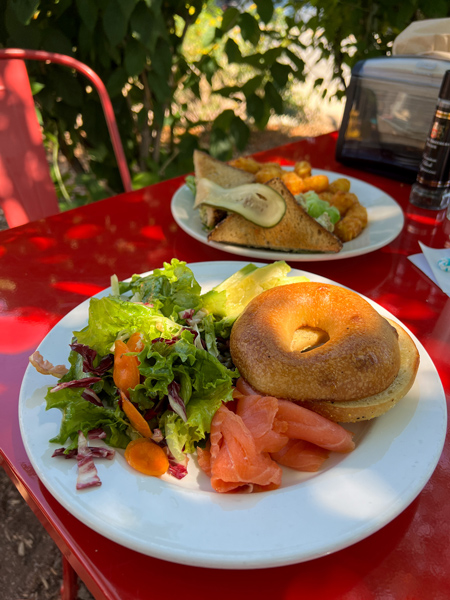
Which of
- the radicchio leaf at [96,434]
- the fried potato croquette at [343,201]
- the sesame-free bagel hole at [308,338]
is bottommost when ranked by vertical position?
the radicchio leaf at [96,434]

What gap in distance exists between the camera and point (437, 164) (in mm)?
2129

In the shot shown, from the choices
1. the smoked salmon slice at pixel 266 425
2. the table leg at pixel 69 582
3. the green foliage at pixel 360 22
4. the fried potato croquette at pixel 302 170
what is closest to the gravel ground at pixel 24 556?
the table leg at pixel 69 582

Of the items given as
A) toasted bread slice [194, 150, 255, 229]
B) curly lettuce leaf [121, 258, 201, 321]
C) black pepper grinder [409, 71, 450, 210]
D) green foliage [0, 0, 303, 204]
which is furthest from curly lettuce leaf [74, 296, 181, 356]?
green foliage [0, 0, 303, 204]

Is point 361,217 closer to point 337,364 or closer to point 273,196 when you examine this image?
point 273,196

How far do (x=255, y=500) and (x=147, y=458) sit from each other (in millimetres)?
233

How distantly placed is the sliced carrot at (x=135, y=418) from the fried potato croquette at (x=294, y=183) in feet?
4.67

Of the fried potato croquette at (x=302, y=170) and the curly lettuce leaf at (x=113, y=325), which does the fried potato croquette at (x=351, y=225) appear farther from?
the curly lettuce leaf at (x=113, y=325)

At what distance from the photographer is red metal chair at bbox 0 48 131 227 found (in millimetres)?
2340

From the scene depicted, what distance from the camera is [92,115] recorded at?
3.56 m

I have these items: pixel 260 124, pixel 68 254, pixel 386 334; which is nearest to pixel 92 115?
pixel 260 124

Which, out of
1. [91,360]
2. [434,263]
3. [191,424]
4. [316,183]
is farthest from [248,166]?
[191,424]

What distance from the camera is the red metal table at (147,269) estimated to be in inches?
33.7

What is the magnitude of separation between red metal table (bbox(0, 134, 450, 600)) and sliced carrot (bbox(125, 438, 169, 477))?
143mm

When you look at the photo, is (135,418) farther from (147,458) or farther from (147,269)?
(147,269)
